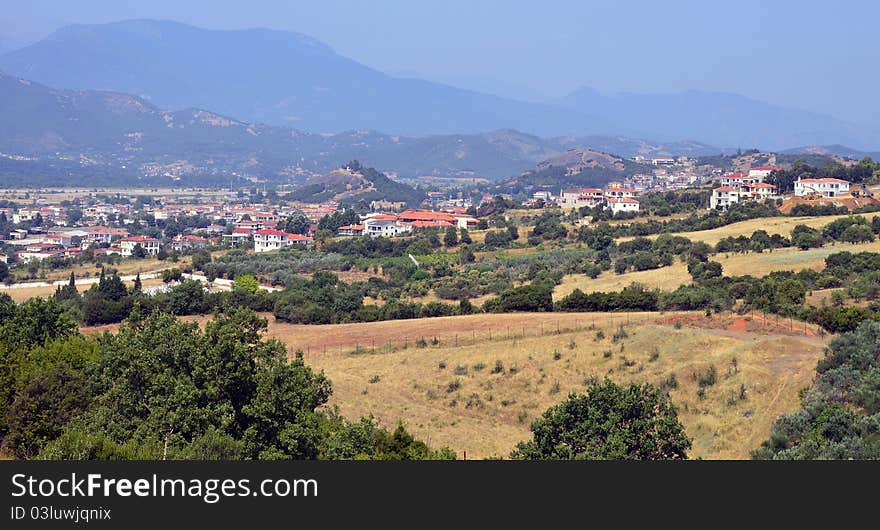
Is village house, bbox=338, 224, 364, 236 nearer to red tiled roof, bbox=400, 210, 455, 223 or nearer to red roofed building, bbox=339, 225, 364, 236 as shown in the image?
red roofed building, bbox=339, 225, 364, 236

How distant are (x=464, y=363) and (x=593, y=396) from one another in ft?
36.2

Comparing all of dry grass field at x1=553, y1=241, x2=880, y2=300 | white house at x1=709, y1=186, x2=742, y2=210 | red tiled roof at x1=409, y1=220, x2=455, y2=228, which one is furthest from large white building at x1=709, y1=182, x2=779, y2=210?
dry grass field at x1=553, y1=241, x2=880, y2=300

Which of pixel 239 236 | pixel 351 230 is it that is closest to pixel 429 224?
pixel 351 230

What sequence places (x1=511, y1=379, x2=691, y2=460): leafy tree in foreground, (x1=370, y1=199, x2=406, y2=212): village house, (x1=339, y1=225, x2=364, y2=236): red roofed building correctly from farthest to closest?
(x1=370, y1=199, x2=406, y2=212): village house
(x1=339, y1=225, x2=364, y2=236): red roofed building
(x1=511, y1=379, x2=691, y2=460): leafy tree in foreground

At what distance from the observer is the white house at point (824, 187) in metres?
74.1

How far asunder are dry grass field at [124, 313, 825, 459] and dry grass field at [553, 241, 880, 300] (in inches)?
389

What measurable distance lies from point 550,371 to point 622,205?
60.2m

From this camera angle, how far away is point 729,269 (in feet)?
150

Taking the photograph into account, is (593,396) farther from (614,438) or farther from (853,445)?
(853,445)

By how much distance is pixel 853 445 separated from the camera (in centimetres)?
1686

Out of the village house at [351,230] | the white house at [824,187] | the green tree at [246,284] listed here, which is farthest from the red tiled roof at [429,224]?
the green tree at [246,284]

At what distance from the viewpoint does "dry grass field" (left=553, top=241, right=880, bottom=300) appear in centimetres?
4428

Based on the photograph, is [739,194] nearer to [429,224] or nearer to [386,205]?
[429,224]

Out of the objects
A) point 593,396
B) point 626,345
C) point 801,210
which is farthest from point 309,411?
point 801,210
